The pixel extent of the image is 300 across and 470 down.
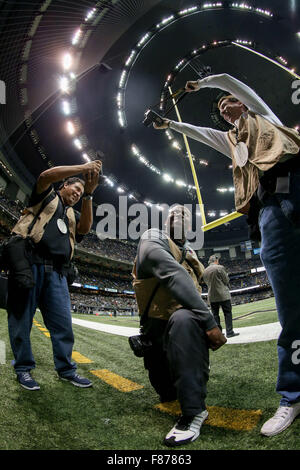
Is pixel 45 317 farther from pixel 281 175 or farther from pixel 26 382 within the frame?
pixel 281 175

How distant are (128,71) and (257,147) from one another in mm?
21439

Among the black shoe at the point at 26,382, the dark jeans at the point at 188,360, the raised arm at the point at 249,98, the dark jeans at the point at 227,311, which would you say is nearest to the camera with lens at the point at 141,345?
the dark jeans at the point at 188,360

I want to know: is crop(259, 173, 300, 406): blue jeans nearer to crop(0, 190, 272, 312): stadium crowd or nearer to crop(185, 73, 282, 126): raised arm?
crop(185, 73, 282, 126): raised arm

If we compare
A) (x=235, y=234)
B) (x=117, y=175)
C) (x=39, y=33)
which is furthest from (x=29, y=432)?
(x=235, y=234)

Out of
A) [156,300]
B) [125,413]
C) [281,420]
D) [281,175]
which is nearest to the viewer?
[281,420]

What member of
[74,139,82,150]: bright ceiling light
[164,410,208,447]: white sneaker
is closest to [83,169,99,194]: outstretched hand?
[164,410,208,447]: white sneaker

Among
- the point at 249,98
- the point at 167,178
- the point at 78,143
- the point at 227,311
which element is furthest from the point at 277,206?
the point at 167,178

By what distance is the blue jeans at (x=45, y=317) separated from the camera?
1.73m

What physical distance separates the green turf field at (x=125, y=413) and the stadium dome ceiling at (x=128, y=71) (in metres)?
4.99

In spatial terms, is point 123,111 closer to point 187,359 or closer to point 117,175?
point 117,175

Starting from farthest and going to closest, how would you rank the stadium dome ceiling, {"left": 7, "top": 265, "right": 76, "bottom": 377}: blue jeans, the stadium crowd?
the stadium crowd < the stadium dome ceiling < {"left": 7, "top": 265, "right": 76, "bottom": 377}: blue jeans

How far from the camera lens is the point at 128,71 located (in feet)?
58.4

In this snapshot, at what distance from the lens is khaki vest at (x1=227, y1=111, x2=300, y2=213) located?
48.6 inches

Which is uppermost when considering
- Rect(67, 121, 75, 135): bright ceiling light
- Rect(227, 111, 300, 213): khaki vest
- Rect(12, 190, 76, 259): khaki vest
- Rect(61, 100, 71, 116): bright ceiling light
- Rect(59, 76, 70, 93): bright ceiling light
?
Rect(61, 100, 71, 116): bright ceiling light
